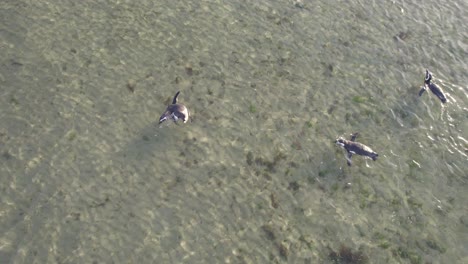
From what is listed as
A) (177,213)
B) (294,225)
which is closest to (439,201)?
(294,225)

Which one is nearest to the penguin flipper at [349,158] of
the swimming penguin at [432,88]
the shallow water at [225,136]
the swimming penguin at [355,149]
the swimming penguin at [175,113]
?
the swimming penguin at [355,149]

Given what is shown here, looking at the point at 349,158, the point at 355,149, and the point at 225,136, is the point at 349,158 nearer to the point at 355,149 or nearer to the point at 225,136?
the point at 355,149

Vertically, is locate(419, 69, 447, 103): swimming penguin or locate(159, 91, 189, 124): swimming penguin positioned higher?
locate(419, 69, 447, 103): swimming penguin

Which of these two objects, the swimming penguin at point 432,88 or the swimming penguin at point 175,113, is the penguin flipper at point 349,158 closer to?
the swimming penguin at point 432,88

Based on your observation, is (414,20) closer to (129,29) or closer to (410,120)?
(410,120)

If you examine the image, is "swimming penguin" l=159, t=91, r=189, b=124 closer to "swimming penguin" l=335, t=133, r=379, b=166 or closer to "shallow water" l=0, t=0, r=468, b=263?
"shallow water" l=0, t=0, r=468, b=263

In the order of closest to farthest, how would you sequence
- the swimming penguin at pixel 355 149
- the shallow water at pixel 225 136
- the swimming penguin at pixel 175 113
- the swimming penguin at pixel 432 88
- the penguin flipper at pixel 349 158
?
the shallow water at pixel 225 136, the swimming penguin at pixel 175 113, the swimming penguin at pixel 355 149, the penguin flipper at pixel 349 158, the swimming penguin at pixel 432 88

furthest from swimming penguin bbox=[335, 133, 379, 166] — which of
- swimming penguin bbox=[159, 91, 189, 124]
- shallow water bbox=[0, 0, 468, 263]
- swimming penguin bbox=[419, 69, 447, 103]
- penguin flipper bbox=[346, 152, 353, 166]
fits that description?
swimming penguin bbox=[159, 91, 189, 124]

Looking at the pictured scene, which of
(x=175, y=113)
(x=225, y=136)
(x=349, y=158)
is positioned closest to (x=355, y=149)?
(x=349, y=158)
